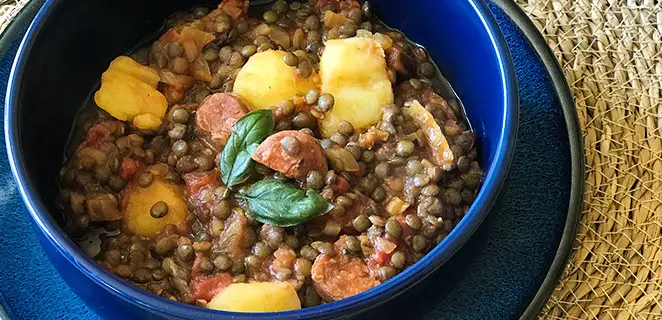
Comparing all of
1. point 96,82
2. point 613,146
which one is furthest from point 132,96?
point 613,146

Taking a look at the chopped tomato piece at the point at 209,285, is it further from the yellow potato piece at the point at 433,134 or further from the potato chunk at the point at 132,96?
the yellow potato piece at the point at 433,134

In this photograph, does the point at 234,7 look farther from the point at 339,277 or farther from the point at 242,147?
the point at 339,277

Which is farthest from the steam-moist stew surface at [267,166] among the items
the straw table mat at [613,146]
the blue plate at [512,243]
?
the straw table mat at [613,146]

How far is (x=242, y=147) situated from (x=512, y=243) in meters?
0.96

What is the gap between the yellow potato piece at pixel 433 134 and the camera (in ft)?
9.84

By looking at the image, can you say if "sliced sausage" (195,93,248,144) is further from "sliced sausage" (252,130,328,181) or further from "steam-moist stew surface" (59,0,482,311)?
"sliced sausage" (252,130,328,181)

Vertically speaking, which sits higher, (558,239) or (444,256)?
(444,256)

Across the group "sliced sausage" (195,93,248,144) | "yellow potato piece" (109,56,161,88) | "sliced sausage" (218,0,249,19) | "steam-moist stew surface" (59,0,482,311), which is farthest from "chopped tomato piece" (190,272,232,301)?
"sliced sausage" (218,0,249,19)

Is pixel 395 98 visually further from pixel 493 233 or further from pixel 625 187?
pixel 625 187

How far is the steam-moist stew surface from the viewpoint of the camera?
9.19 feet

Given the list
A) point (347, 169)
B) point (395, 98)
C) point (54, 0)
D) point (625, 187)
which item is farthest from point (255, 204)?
point (625, 187)

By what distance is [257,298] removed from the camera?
268 cm

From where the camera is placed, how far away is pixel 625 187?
133 inches

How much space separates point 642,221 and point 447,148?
873 mm
